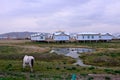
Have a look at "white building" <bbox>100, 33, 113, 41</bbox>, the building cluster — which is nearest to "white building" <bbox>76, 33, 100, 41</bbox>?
the building cluster

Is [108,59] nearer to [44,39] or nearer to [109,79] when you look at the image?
[109,79]

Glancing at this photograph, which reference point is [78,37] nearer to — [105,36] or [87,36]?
[87,36]

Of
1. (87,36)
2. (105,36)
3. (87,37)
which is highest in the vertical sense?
(87,36)

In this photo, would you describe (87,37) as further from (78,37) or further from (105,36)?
(105,36)

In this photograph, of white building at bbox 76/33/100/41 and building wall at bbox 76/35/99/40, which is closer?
white building at bbox 76/33/100/41

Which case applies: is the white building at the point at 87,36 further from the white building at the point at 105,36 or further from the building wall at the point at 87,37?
the white building at the point at 105,36

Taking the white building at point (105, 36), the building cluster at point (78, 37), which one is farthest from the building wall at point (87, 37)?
the white building at point (105, 36)

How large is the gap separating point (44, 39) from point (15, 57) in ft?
205

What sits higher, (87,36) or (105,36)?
(87,36)

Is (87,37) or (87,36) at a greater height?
(87,36)

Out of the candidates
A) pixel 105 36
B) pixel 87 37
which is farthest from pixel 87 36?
pixel 105 36

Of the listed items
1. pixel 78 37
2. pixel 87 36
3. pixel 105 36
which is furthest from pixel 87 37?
pixel 105 36

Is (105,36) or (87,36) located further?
(105,36)

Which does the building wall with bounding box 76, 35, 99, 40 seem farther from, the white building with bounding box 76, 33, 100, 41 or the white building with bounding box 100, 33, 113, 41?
the white building with bounding box 100, 33, 113, 41
